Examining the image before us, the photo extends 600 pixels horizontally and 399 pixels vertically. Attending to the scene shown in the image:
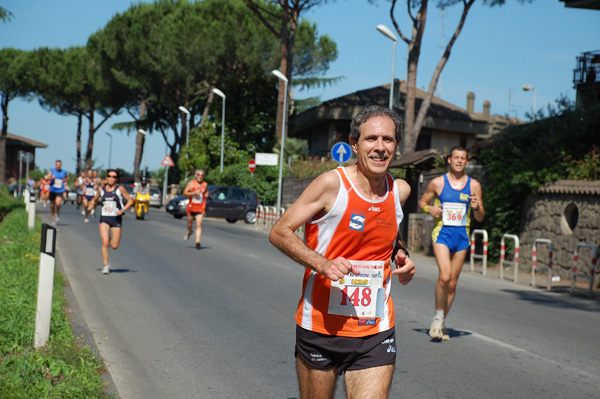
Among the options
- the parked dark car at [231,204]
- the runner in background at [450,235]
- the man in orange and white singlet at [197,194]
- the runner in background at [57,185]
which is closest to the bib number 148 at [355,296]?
the runner in background at [450,235]

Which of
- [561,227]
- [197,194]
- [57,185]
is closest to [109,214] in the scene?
[197,194]

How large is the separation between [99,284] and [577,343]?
6.75 meters

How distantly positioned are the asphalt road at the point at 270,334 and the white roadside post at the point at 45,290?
2.04ft

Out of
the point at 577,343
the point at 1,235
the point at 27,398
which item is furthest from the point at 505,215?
the point at 27,398

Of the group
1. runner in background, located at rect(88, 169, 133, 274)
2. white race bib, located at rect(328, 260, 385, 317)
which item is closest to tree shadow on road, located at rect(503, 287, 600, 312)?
runner in background, located at rect(88, 169, 133, 274)

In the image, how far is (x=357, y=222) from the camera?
3.55 meters

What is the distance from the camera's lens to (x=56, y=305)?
26.7ft

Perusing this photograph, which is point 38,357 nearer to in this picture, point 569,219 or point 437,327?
point 437,327

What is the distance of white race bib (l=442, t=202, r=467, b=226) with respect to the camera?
7707mm

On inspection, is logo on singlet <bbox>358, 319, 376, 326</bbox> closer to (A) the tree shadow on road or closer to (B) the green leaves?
(A) the tree shadow on road

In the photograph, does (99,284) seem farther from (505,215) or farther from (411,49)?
(411,49)

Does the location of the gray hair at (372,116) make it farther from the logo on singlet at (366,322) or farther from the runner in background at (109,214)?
the runner in background at (109,214)

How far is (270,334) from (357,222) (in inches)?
180

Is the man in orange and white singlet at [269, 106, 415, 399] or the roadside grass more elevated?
the man in orange and white singlet at [269, 106, 415, 399]
